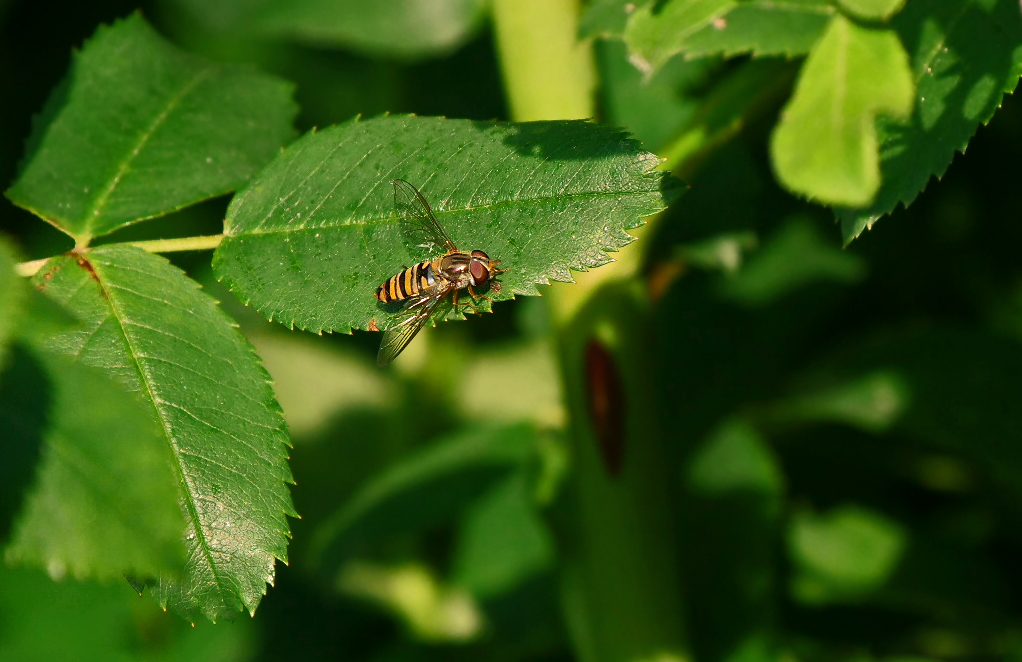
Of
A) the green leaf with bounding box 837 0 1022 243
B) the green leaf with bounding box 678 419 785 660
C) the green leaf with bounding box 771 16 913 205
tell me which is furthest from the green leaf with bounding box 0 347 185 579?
the green leaf with bounding box 678 419 785 660

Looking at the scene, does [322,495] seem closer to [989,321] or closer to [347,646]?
[347,646]

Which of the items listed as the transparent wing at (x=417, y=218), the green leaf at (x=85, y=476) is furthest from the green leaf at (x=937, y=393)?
the green leaf at (x=85, y=476)

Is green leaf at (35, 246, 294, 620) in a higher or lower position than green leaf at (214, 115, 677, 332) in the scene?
lower

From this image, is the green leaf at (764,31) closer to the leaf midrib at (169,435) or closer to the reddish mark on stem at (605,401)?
the reddish mark on stem at (605,401)

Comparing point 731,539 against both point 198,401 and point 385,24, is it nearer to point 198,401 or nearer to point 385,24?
point 198,401

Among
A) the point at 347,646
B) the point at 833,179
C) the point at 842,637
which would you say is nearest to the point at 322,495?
the point at 347,646

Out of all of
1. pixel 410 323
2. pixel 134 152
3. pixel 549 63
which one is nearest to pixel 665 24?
pixel 549 63

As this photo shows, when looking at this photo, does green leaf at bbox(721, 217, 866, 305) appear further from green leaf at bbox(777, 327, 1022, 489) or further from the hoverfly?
the hoverfly
